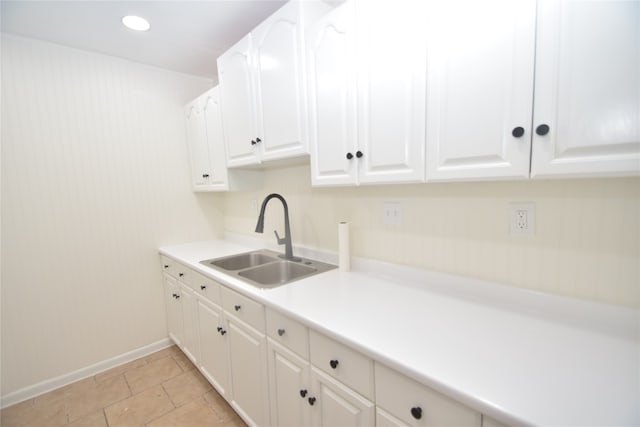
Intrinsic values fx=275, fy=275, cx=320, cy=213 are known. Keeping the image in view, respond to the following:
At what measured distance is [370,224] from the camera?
1521mm

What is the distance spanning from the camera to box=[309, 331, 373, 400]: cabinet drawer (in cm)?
86

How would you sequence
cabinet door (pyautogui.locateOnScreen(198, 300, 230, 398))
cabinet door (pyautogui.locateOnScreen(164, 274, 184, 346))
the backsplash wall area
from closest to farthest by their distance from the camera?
the backsplash wall area, cabinet door (pyautogui.locateOnScreen(198, 300, 230, 398)), cabinet door (pyautogui.locateOnScreen(164, 274, 184, 346))

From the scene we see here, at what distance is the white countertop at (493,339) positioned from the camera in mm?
602

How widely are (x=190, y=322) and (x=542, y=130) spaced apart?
2.26m

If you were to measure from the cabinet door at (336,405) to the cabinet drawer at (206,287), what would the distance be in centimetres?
82

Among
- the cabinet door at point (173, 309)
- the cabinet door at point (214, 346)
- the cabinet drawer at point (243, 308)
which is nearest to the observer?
the cabinet drawer at point (243, 308)

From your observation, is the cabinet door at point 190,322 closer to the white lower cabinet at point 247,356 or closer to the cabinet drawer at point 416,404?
the white lower cabinet at point 247,356

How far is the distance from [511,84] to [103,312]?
2.90m

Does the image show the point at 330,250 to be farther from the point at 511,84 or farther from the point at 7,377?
the point at 7,377

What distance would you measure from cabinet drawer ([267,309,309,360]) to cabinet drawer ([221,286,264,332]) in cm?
7

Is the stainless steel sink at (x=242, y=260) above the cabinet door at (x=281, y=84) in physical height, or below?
below

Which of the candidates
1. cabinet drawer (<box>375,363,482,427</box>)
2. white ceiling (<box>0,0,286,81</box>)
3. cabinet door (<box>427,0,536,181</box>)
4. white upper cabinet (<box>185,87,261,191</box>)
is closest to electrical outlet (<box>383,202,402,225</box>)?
cabinet door (<box>427,0,536,181</box>)

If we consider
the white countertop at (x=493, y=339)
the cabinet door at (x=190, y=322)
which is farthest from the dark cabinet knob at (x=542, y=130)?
the cabinet door at (x=190, y=322)

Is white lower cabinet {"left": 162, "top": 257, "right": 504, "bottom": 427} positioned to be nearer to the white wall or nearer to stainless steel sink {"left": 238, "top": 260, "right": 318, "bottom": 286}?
stainless steel sink {"left": 238, "top": 260, "right": 318, "bottom": 286}
